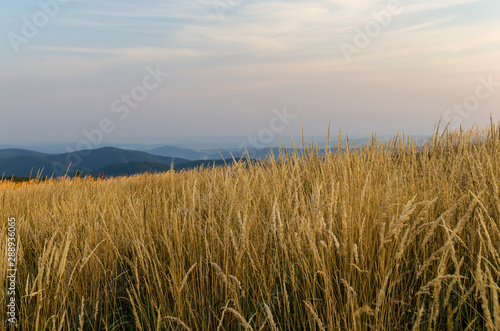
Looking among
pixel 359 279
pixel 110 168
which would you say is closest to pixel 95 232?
pixel 359 279

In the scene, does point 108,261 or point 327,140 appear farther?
point 327,140

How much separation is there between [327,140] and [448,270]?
2243 mm

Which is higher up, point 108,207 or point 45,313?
point 108,207

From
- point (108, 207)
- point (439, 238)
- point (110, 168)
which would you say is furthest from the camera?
point (110, 168)

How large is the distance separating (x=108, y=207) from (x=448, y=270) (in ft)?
10.7

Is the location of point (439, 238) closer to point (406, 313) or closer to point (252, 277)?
point (406, 313)

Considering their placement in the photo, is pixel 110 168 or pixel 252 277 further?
pixel 110 168

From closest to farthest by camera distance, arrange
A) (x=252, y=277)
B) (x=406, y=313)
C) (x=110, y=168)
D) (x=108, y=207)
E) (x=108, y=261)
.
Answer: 1. (x=406, y=313)
2. (x=252, y=277)
3. (x=108, y=261)
4. (x=108, y=207)
5. (x=110, y=168)

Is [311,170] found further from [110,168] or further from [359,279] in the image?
[110,168]

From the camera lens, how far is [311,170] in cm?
436

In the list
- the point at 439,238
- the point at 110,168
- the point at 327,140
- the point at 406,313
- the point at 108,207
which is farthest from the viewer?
the point at 110,168

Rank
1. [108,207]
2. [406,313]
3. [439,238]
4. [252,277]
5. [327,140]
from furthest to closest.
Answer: [327,140], [108,207], [439,238], [252,277], [406,313]

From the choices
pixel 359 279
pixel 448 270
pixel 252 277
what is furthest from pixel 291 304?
pixel 448 270

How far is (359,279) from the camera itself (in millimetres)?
1956
